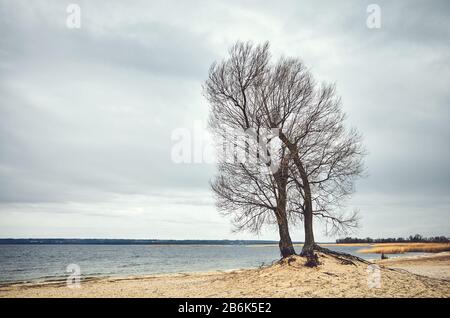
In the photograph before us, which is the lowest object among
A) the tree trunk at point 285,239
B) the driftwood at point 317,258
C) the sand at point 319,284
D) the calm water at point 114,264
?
the calm water at point 114,264

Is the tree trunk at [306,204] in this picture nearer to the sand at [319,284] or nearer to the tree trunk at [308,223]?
the tree trunk at [308,223]

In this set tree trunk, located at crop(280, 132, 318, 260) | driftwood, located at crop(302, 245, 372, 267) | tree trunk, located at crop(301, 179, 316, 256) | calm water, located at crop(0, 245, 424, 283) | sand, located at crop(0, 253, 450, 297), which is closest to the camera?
sand, located at crop(0, 253, 450, 297)

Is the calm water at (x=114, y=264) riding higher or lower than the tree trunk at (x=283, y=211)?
lower

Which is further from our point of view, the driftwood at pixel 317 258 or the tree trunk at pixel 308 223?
the tree trunk at pixel 308 223

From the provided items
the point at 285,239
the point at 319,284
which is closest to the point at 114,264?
the point at 285,239

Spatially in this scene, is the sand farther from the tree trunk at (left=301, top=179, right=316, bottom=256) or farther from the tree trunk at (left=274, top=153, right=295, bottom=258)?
the tree trunk at (left=274, top=153, right=295, bottom=258)

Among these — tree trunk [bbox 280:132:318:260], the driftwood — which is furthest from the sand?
tree trunk [bbox 280:132:318:260]

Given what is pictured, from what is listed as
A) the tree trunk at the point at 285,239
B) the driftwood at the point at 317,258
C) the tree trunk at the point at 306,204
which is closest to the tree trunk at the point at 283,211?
the tree trunk at the point at 285,239

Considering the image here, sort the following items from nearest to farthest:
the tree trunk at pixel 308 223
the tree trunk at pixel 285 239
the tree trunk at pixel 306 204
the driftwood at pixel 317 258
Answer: the driftwood at pixel 317 258 < the tree trunk at pixel 306 204 < the tree trunk at pixel 308 223 < the tree trunk at pixel 285 239
